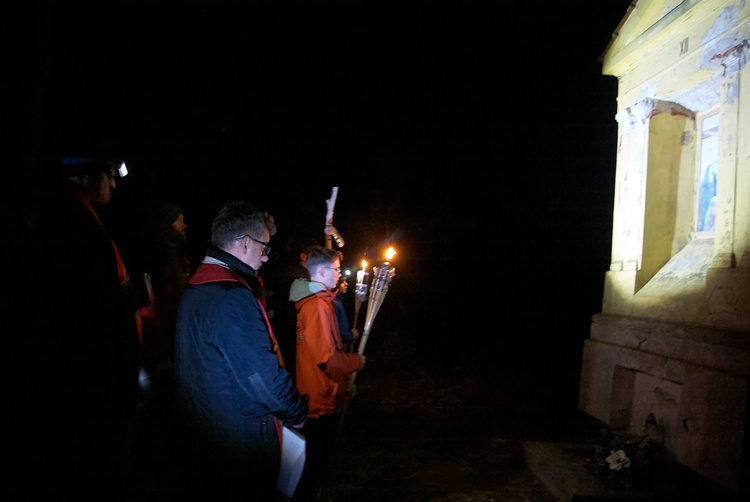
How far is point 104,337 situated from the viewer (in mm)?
1591

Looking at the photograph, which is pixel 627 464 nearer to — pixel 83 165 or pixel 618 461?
pixel 618 461

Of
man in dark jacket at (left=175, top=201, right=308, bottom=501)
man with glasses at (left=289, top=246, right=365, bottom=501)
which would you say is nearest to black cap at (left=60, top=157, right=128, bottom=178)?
man in dark jacket at (left=175, top=201, right=308, bottom=501)

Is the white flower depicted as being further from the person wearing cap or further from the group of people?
the person wearing cap

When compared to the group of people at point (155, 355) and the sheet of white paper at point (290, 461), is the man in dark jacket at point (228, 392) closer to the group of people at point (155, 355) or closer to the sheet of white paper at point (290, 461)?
the group of people at point (155, 355)

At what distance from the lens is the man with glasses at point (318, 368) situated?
12.7ft

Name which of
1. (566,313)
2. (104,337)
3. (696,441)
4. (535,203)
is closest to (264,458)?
(104,337)

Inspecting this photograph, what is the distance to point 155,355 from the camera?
4.23 metres

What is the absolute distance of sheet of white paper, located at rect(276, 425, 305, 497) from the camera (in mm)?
2902

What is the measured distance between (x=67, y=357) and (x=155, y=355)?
3060 millimetres

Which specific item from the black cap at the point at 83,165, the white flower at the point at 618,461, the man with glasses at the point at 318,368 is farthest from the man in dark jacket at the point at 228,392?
the white flower at the point at 618,461

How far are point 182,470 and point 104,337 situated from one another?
170 cm

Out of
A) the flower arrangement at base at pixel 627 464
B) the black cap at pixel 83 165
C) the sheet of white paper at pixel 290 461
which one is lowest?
the flower arrangement at base at pixel 627 464

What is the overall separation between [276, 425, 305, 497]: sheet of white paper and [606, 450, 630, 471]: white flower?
3.33m

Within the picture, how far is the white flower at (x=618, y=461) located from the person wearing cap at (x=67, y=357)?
4540 mm
